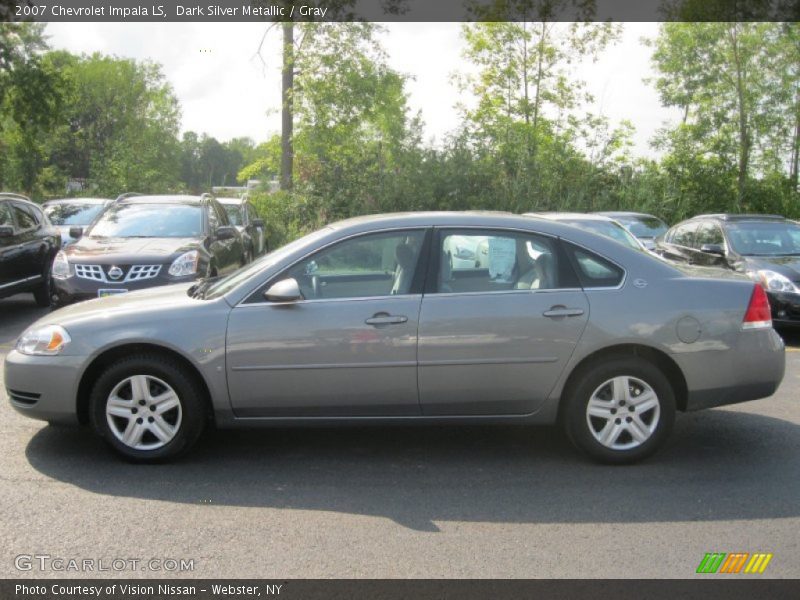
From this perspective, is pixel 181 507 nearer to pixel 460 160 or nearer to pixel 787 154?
pixel 460 160

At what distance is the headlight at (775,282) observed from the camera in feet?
32.2

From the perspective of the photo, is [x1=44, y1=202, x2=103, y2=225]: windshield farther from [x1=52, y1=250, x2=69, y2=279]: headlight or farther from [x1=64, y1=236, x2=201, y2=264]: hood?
[x1=52, y1=250, x2=69, y2=279]: headlight

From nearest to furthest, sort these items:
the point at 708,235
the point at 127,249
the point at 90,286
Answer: the point at 90,286, the point at 127,249, the point at 708,235

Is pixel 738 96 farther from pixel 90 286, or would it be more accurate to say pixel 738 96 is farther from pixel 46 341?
pixel 46 341

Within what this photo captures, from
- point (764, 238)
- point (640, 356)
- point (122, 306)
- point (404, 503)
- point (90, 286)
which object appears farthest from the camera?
point (764, 238)

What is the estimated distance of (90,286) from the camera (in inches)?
368

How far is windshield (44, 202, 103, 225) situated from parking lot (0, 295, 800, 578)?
1252cm

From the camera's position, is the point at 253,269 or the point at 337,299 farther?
the point at 253,269

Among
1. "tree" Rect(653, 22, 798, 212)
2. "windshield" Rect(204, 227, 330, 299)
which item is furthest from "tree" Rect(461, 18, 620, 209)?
"windshield" Rect(204, 227, 330, 299)

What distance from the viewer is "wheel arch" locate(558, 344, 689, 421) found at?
17.2 feet

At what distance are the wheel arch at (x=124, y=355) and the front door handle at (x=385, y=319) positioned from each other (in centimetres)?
109

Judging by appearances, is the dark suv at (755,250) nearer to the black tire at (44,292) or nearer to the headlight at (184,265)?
the headlight at (184,265)

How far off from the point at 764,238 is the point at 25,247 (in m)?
10.0

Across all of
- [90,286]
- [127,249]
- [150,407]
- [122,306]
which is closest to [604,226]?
[127,249]
